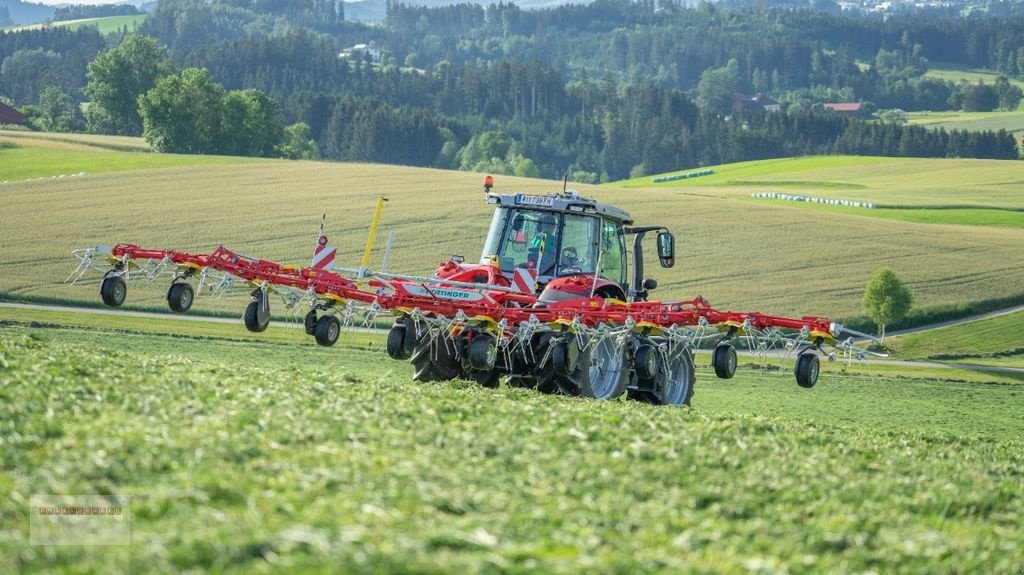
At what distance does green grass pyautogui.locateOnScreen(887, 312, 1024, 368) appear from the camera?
146ft

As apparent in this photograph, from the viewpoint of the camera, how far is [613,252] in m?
23.4

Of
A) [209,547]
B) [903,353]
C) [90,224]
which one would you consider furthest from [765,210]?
[209,547]

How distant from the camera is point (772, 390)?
99.0 ft

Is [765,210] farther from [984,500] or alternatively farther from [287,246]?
[984,500]

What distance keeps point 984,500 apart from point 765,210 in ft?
201

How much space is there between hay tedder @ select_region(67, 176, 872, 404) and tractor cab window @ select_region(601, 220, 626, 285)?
191 mm

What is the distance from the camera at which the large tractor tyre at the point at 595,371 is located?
65.1 feet

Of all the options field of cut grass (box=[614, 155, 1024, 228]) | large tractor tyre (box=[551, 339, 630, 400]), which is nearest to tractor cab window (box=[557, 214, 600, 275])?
large tractor tyre (box=[551, 339, 630, 400])

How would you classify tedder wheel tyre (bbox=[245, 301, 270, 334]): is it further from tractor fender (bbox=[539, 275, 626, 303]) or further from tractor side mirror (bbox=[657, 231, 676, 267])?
tractor side mirror (bbox=[657, 231, 676, 267])

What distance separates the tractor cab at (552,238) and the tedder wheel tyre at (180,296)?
17.0 ft

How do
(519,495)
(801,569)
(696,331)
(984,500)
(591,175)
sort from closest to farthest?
(801,569) → (519,495) → (984,500) → (696,331) → (591,175)

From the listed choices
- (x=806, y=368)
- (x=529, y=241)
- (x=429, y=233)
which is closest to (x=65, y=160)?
(x=429, y=233)

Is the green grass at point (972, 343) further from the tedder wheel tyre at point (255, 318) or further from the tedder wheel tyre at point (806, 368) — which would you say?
the tedder wheel tyre at point (255, 318)

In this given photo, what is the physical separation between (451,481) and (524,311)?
10455 mm
